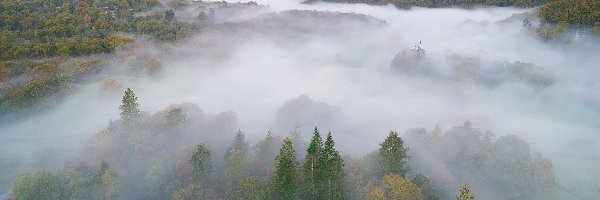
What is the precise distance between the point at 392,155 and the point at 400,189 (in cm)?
678

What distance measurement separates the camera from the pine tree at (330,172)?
7456 cm

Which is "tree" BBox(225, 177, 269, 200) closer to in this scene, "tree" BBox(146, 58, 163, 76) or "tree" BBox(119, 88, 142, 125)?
"tree" BBox(119, 88, 142, 125)

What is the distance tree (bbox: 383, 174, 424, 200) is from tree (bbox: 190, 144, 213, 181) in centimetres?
3061

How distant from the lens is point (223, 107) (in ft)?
477

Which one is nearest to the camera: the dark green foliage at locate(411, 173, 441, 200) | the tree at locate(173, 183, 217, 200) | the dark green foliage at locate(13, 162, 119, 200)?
Answer: the dark green foliage at locate(13, 162, 119, 200)

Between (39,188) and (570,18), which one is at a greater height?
(570,18)

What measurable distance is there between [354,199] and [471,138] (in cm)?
3528

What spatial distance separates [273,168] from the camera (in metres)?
92.8

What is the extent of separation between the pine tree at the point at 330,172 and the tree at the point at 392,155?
413 inches

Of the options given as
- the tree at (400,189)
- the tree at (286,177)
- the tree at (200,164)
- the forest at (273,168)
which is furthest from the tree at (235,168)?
the tree at (400,189)

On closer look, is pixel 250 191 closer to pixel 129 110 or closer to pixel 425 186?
pixel 425 186

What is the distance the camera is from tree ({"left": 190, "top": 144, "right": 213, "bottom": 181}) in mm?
87938

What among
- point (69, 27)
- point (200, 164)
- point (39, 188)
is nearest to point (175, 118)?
point (200, 164)

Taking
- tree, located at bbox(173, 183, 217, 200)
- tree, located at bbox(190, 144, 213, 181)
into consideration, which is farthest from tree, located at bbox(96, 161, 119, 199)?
tree, located at bbox(190, 144, 213, 181)
